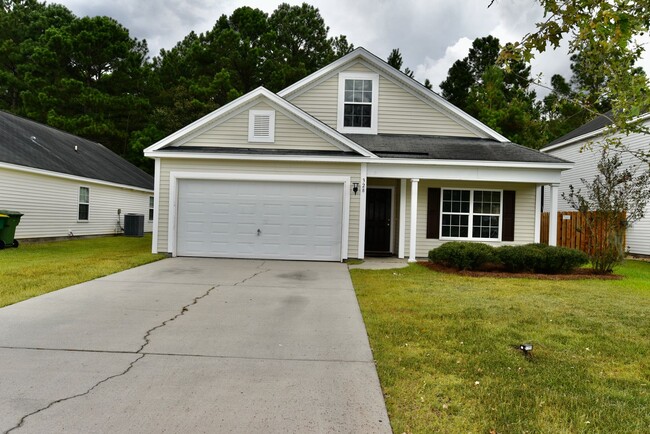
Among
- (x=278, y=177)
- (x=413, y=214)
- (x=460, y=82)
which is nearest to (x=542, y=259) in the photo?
(x=413, y=214)

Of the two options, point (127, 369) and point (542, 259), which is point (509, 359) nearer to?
point (127, 369)

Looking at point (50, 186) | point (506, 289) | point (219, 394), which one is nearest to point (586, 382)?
point (219, 394)

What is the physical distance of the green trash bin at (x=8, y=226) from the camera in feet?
41.9

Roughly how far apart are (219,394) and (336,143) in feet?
30.1

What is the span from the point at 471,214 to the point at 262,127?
259 inches

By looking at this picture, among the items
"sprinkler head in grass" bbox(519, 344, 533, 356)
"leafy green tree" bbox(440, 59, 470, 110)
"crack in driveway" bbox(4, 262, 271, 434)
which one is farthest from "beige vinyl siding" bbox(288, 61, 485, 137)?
"leafy green tree" bbox(440, 59, 470, 110)

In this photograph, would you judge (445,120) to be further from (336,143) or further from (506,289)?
(506,289)

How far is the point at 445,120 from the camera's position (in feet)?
46.4

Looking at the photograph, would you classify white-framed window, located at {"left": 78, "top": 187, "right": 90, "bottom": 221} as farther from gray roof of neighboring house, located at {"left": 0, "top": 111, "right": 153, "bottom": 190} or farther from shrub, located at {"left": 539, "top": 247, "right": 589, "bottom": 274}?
shrub, located at {"left": 539, "top": 247, "right": 589, "bottom": 274}

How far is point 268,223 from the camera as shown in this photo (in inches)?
462

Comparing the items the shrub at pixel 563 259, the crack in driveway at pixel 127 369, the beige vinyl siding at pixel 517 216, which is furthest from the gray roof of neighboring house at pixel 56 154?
the shrub at pixel 563 259

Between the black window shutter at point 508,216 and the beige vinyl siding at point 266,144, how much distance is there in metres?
5.29

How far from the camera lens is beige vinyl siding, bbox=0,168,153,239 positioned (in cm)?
1414

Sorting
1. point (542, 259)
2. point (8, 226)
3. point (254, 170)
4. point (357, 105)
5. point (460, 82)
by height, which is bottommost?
point (542, 259)
